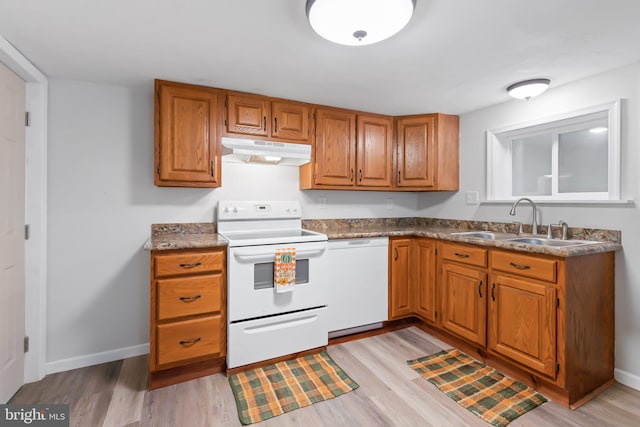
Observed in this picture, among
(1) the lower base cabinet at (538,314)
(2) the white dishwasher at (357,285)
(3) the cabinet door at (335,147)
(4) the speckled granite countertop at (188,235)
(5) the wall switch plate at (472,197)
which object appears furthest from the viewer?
(5) the wall switch plate at (472,197)

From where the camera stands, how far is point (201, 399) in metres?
1.86

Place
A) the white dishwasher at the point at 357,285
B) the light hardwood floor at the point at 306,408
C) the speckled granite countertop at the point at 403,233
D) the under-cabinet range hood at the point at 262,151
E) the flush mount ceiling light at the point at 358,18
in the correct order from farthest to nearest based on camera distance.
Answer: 1. the white dishwasher at the point at 357,285
2. the under-cabinet range hood at the point at 262,151
3. the speckled granite countertop at the point at 403,233
4. the light hardwood floor at the point at 306,408
5. the flush mount ceiling light at the point at 358,18

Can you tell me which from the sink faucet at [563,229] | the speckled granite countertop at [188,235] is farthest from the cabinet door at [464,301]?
the speckled granite countertop at [188,235]

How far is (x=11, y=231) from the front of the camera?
1.84 m

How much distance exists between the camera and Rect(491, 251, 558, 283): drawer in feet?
5.99

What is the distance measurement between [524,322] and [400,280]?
1.04m

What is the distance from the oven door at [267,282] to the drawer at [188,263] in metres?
0.09

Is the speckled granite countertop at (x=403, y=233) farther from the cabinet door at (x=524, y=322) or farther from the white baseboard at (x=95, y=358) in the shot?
the white baseboard at (x=95, y=358)

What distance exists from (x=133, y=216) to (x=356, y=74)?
2.01 metres

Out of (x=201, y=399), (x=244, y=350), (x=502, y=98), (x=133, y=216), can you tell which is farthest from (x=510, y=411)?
(x=133, y=216)

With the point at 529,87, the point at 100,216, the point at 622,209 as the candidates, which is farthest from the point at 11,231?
the point at 622,209

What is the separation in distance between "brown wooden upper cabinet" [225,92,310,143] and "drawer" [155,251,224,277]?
1.02m

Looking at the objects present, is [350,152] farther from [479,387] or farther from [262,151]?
[479,387]

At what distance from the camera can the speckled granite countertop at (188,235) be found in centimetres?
202
